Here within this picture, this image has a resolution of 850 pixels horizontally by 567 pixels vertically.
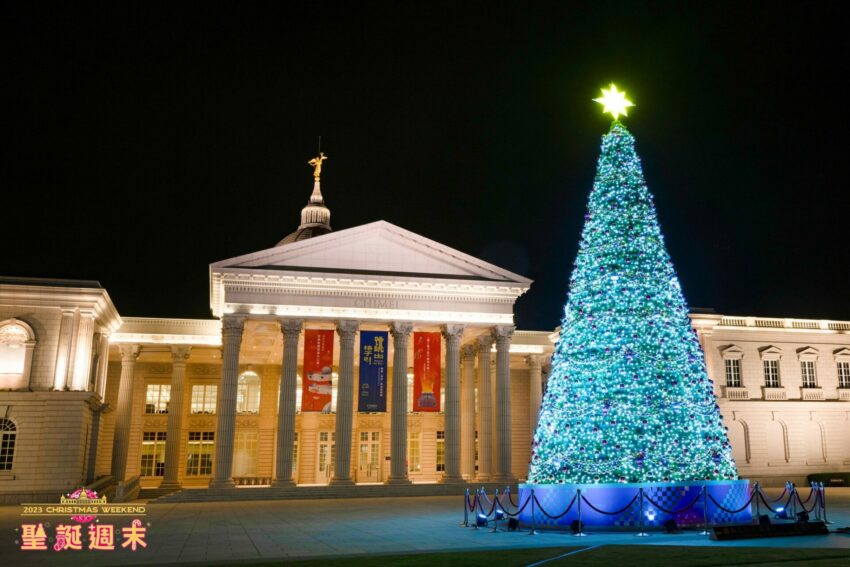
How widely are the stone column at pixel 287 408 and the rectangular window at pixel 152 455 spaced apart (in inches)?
551

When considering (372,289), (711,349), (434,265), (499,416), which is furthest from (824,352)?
(372,289)

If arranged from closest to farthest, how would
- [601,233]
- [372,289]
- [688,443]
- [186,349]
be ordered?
[688,443] < [601,233] < [372,289] < [186,349]

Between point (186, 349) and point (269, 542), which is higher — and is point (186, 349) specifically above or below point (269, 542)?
above

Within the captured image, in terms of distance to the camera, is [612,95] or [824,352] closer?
[612,95]

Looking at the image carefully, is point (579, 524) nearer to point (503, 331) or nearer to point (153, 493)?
point (503, 331)

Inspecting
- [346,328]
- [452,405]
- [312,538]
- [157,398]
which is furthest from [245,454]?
[312,538]

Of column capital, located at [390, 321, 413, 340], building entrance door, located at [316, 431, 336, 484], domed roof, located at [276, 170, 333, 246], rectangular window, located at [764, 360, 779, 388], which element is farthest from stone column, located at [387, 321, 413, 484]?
domed roof, located at [276, 170, 333, 246]

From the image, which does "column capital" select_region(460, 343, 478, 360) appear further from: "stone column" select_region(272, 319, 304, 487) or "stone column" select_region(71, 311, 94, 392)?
"stone column" select_region(71, 311, 94, 392)

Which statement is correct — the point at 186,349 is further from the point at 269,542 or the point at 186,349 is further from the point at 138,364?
the point at 269,542

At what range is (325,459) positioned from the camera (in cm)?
4619

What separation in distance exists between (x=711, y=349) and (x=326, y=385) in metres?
25.0

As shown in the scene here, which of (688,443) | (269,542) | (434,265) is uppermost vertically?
(434,265)

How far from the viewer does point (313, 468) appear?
4616 cm

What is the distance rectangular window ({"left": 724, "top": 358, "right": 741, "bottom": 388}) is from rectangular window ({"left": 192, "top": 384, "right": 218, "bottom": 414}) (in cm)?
3274
